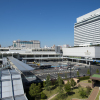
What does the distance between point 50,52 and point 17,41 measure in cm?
11094

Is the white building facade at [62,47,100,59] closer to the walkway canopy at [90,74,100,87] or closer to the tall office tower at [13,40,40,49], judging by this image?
the walkway canopy at [90,74,100,87]

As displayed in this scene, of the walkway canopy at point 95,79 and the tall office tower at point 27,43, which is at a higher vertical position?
the tall office tower at point 27,43

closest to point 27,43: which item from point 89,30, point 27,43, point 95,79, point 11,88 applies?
point 27,43

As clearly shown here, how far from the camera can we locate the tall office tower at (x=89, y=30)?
9375 centimetres

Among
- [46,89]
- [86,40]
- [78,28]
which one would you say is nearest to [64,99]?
[46,89]

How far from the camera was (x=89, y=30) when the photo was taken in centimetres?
10081

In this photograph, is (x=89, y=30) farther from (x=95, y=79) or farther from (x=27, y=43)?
(x=27, y=43)

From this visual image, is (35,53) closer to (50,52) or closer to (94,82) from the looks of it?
(50,52)

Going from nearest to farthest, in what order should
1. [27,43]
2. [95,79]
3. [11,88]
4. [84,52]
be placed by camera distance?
[11,88], [95,79], [84,52], [27,43]

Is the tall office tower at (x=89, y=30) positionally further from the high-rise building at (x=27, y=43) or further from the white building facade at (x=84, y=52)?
the high-rise building at (x=27, y=43)

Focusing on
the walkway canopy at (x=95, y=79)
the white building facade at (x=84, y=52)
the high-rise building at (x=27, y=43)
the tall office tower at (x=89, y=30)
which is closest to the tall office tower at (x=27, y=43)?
the high-rise building at (x=27, y=43)

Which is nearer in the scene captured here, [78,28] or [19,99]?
[19,99]

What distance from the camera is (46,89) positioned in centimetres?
1853

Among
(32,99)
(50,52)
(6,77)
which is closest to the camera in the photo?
(6,77)
